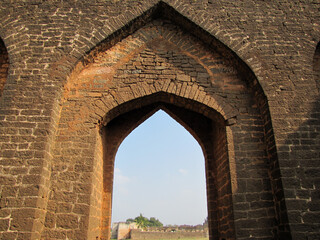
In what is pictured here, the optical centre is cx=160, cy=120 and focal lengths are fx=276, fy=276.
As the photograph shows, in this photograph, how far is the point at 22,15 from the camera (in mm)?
5668

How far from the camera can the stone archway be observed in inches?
172

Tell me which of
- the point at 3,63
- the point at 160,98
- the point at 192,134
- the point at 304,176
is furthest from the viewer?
the point at 192,134

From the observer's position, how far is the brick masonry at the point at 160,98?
13.9 feet

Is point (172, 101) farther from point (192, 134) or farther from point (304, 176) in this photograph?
point (304, 176)

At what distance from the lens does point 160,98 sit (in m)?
5.59

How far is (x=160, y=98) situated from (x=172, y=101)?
263 mm

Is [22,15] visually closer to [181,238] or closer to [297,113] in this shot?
[297,113]

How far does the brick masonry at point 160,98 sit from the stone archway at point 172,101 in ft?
0.07

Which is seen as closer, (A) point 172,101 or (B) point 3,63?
(A) point 172,101

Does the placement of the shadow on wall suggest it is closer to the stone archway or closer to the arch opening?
the stone archway

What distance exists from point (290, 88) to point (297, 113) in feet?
1.69

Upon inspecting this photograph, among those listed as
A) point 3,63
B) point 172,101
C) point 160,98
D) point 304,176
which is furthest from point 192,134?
point 3,63

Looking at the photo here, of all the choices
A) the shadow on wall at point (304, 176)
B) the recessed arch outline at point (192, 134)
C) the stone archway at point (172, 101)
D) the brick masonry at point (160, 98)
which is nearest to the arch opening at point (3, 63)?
the brick masonry at point (160, 98)

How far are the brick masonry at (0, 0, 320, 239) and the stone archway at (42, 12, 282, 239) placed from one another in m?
0.02
